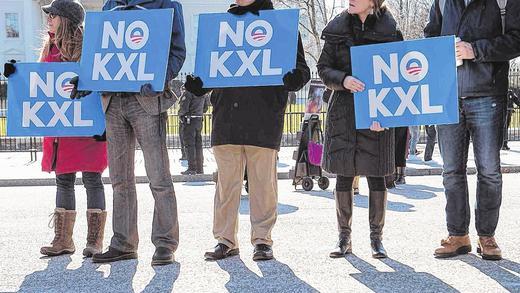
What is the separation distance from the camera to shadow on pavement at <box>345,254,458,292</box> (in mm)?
4714

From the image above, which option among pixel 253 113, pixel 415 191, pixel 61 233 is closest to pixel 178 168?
pixel 415 191

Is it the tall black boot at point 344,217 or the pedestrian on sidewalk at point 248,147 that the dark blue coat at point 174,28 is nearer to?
the pedestrian on sidewalk at point 248,147

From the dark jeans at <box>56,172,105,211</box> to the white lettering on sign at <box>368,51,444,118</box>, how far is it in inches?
89.7

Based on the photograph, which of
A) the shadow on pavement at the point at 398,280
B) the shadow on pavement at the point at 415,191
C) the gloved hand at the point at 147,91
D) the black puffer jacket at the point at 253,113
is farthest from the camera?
the shadow on pavement at the point at 415,191

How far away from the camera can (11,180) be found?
12469mm

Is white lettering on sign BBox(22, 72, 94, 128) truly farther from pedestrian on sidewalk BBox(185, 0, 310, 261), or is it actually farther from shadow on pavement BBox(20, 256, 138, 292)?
shadow on pavement BBox(20, 256, 138, 292)

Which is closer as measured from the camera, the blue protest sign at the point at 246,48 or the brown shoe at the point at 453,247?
the blue protest sign at the point at 246,48

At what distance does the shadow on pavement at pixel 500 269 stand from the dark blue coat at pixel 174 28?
2593mm

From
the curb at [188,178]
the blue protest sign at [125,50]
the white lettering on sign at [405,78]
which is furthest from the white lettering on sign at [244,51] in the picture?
the curb at [188,178]

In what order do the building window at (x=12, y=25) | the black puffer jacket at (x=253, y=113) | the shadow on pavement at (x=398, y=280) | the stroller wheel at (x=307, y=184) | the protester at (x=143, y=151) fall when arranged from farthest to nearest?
the building window at (x=12, y=25)
the stroller wheel at (x=307, y=184)
the black puffer jacket at (x=253, y=113)
the protester at (x=143, y=151)
the shadow on pavement at (x=398, y=280)

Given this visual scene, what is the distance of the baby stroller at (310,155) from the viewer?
10.4 m

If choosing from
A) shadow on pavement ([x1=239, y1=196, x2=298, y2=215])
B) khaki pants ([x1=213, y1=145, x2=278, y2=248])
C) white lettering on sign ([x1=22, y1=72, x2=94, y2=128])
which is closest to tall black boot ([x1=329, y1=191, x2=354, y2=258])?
khaki pants ([x1=213, y1=145, x2=278, y2=248])

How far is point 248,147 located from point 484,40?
192 centimetres

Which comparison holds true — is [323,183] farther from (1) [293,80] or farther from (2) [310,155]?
(1) [293,80]
